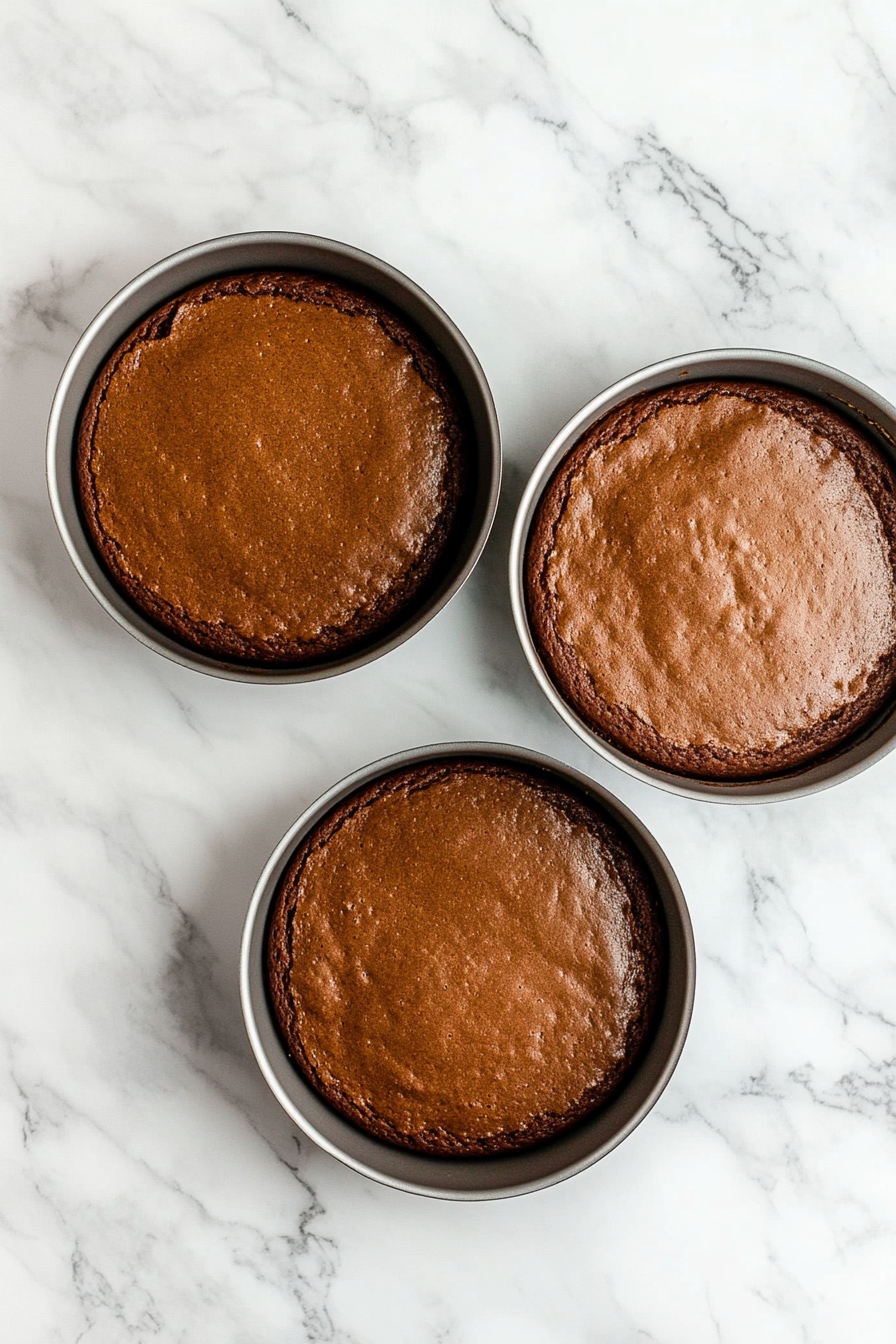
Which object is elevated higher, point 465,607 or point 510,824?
point 465,607

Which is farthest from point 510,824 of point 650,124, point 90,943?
point 650,124

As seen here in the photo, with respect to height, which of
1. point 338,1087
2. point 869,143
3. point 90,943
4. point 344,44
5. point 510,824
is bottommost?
point 90,943

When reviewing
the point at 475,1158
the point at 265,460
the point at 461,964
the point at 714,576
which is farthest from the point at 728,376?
the point at 475,1158

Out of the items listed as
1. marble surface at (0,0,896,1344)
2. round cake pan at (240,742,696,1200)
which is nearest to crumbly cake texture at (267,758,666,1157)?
round cake pan at (240,742,696,1200)

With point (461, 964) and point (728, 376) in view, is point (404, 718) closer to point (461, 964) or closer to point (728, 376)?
point (461, 964)

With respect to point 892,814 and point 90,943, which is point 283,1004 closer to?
point 90,943

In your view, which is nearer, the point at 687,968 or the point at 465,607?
the point at 687,968
